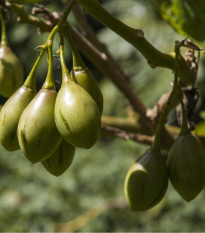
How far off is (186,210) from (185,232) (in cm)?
10

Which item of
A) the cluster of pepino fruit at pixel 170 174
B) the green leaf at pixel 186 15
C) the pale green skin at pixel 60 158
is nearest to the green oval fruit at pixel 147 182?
the cluster of pepino fruit at pixel 170 174

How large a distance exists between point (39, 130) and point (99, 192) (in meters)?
1.66

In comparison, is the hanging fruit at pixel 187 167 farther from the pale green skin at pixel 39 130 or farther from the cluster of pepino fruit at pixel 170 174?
the pale green skin at pixel 39 130

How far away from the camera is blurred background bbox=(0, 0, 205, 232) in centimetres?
213

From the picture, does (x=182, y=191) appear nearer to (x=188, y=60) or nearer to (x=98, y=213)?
(x=188, y=60)

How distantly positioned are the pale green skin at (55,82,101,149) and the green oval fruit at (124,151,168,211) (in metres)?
0.14

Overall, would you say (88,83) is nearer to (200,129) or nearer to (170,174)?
(170,174)

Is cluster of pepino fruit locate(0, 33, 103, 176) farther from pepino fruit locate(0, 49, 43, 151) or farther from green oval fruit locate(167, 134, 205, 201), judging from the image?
green oval fruit locate(167, 134, 205, 201)

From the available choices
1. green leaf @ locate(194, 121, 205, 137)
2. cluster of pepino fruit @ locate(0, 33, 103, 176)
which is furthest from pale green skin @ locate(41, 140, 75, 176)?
green leaf @ locate(194, 121, 205, 137)

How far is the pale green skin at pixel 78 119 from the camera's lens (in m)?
0.65

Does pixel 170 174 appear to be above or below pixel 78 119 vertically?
below

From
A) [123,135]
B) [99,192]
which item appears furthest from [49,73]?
[99,192]

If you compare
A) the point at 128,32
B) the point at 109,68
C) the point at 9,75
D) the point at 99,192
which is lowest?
the point at 99,192

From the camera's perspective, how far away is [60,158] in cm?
73
